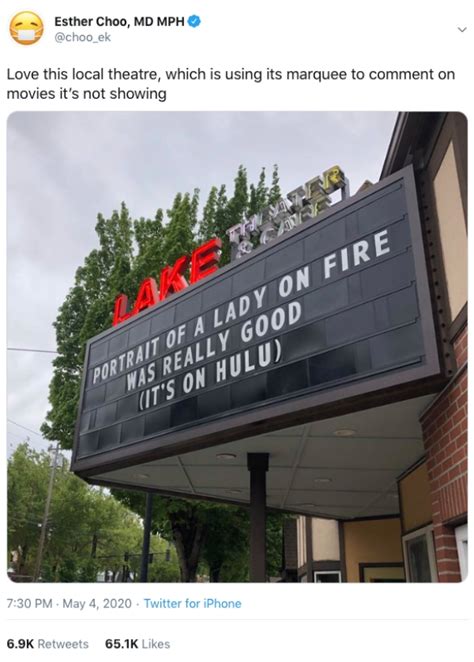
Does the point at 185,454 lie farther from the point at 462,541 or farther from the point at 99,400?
the point at 462,541

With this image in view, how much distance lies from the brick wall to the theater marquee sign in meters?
0.23

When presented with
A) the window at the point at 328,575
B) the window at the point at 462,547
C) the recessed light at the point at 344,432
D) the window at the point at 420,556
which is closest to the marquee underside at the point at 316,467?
the recessed light at the point at 344,432

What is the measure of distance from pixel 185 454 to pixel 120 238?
12295mm

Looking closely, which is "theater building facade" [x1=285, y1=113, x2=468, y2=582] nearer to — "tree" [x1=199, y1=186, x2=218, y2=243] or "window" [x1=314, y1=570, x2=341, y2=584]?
"window" [x1=314, y1=570, x2=341, y2=584]

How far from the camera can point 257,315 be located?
5723 mm

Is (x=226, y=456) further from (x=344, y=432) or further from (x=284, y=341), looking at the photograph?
(x=284, y=341)

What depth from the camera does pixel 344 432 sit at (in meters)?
5.59
